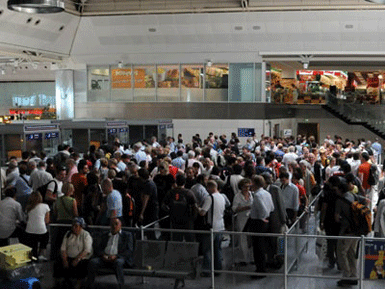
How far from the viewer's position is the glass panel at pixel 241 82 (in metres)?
30.1

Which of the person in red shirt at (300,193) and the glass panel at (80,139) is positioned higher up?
the glass panel at (80,139)

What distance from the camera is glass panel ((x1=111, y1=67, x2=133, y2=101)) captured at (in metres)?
32.1

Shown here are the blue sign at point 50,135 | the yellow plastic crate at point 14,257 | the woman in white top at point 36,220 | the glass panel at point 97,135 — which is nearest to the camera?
the yellow plastic crate at point 14,257

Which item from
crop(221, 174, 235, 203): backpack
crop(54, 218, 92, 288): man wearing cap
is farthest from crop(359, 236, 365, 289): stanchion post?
crop(54, 218, 92, 288): man wearing cap

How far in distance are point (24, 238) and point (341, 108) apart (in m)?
29.6

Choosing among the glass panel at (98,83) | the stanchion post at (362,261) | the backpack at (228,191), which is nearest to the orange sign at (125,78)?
the glass panel at (98,83)

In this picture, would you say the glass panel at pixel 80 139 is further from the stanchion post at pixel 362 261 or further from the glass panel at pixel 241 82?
the stanchion post at pixel 362 261

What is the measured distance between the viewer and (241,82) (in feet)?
99.8

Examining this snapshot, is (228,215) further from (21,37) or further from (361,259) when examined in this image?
(21,37)

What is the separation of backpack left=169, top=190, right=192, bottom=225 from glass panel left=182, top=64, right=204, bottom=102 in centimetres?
2180

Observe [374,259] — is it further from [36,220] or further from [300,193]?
[36,220]

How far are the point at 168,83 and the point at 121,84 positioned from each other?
A: 290cm

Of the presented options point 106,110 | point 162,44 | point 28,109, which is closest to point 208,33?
point 162,44

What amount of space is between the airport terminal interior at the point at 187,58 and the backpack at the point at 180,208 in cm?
1204
